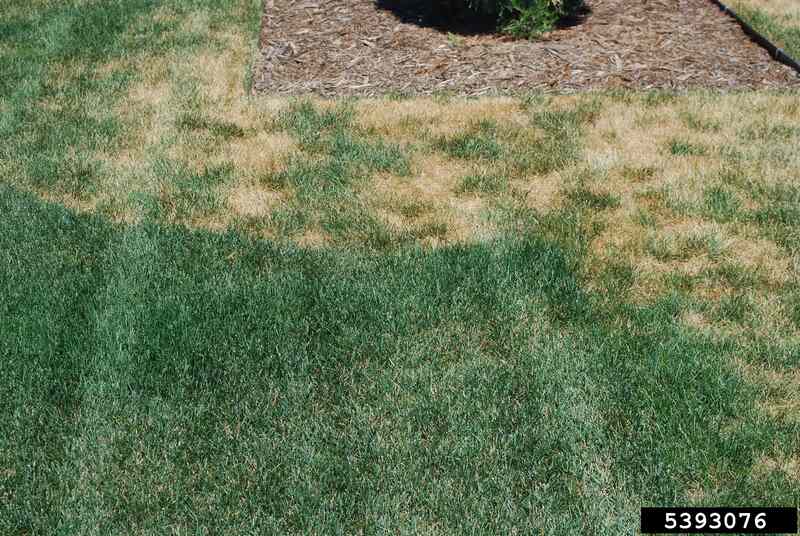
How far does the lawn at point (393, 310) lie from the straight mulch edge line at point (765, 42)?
0.83m

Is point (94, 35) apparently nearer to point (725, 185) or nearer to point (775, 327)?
point (725, 185)

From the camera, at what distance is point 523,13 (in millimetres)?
7863

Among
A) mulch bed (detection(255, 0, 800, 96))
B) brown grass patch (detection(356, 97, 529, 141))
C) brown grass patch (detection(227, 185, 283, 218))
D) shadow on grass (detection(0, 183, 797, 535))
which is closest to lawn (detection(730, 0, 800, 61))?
mulch bed (detection(255, 0, 800, 96))

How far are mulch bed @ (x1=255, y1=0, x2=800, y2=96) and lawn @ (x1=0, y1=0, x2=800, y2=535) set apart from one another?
0.38m

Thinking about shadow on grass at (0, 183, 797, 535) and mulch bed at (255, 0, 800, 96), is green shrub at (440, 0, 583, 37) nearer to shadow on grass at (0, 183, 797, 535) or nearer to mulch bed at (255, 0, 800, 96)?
mulch bed at (255, 0, 800, 96)

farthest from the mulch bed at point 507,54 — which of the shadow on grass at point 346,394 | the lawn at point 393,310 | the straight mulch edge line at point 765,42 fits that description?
the shadow on grass at point 346,394

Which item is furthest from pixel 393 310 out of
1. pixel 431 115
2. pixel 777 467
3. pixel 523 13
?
pixel 523 13

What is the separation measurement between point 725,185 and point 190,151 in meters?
3.85

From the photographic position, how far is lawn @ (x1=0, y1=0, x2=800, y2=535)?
11.0ft

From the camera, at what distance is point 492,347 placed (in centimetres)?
412

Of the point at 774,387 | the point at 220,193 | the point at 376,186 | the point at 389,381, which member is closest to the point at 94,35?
the point at 220,193

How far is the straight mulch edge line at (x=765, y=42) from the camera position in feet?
24.0

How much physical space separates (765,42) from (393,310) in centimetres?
546

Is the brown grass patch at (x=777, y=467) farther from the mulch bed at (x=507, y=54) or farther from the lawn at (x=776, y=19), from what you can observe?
the lawn at (x=776, y=19)
